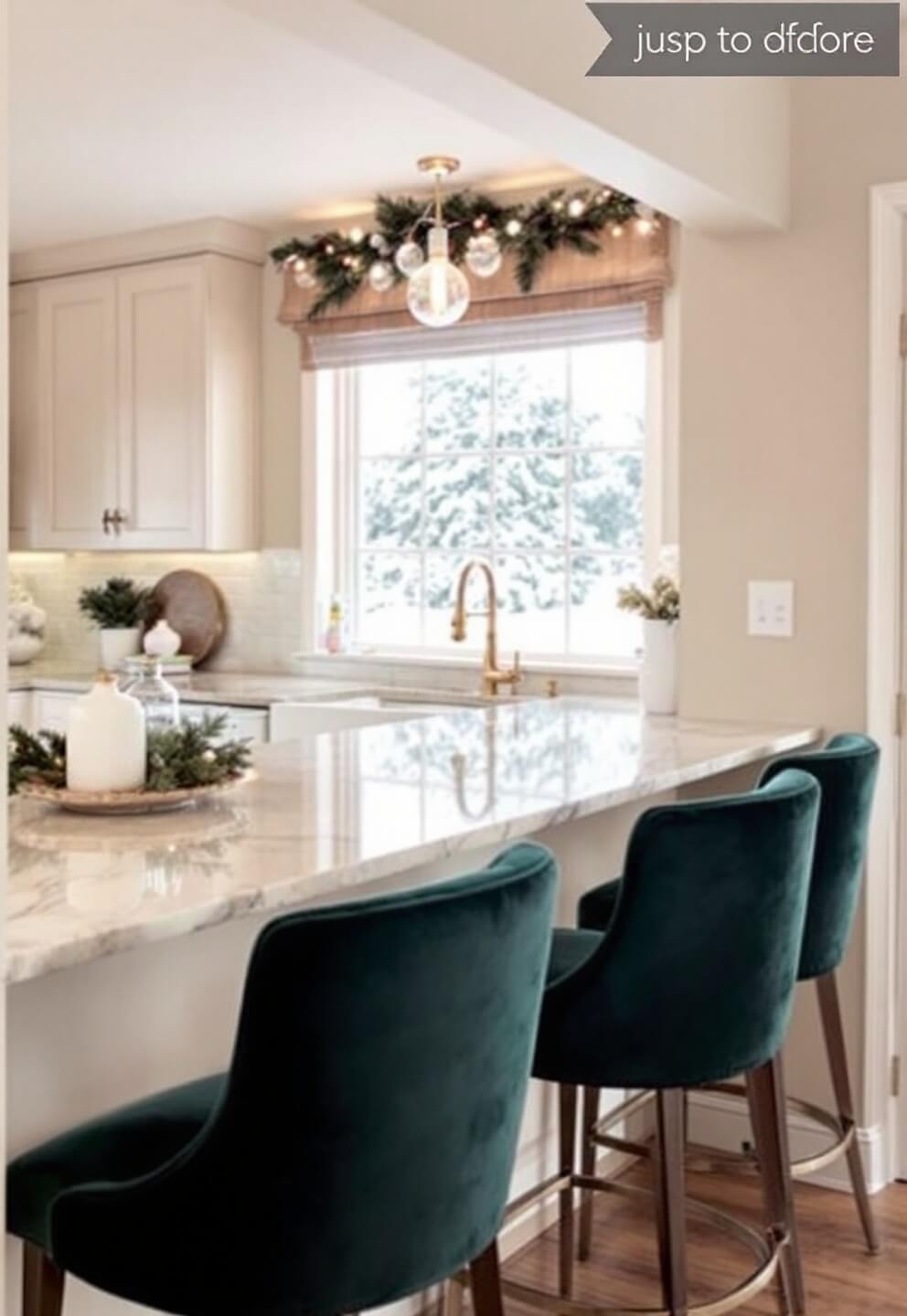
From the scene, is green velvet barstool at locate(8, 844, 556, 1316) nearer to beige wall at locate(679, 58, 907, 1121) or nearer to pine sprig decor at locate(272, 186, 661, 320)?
beige wall at locate(679, 58, 907, 1121)

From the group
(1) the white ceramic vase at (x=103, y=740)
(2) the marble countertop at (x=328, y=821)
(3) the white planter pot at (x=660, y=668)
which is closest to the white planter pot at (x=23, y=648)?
(2) the marble countertop at (x=328, y=821)

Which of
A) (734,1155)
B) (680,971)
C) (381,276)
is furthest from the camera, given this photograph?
(381,276)

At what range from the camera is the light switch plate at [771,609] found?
3350mm

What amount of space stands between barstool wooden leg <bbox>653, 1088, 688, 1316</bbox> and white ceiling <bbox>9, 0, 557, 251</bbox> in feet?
7.34

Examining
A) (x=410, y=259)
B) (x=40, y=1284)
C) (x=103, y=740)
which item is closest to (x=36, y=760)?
(x=103, y=740)

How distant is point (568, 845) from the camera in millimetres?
3133

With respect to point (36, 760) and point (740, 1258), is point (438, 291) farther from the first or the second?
point (740, 1258)

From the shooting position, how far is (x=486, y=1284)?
1748mm

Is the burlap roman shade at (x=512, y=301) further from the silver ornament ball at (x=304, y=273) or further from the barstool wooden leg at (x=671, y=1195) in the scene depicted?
the barstool wooden leg at (x=671, y=1195)

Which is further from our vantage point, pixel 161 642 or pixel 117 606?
pixel 117 606

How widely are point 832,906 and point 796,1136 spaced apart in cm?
93

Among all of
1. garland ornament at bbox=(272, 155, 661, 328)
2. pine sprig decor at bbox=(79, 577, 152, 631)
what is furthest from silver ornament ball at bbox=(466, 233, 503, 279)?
pine sprig decor at bbox=(79, 577, 152, 631)

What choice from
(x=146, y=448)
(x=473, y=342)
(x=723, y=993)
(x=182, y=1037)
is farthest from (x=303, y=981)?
(x=146, y=448)

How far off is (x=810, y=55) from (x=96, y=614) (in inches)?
133
